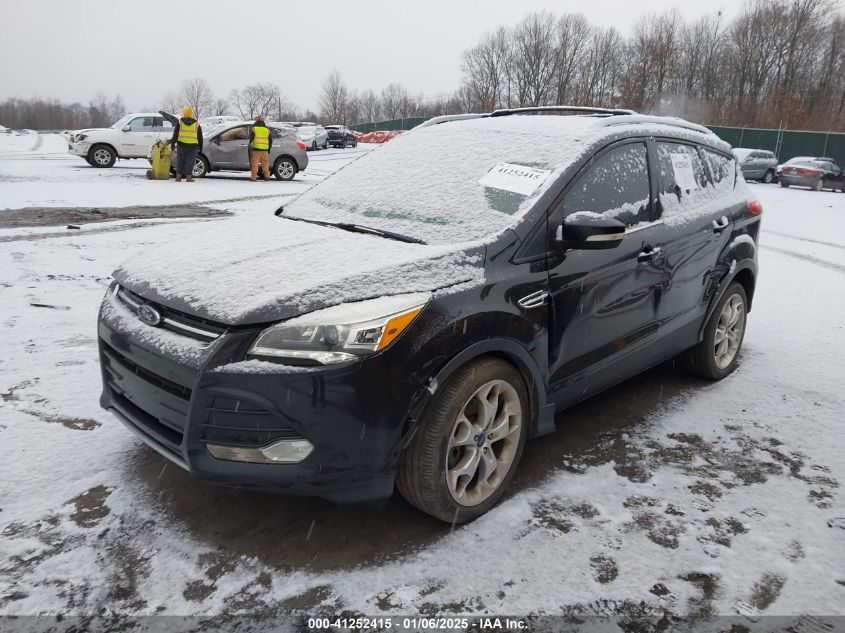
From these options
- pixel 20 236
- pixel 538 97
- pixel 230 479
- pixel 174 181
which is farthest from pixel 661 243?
pixel 538 97

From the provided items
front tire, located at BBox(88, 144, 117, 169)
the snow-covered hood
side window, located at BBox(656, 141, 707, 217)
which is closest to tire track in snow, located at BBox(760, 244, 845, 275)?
side window, located at BBox(656, 141, 707, 217)

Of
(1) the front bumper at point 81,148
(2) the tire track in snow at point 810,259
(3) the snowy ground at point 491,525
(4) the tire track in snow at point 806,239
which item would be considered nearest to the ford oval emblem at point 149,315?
(3) the snowy ground at point 491,525

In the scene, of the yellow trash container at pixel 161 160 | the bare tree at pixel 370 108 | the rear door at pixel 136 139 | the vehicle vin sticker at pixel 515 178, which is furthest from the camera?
the bare tree at pixel 370 108

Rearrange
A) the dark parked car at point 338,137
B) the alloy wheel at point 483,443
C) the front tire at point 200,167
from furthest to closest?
1. the dark parked car at point 338,137
2. the front tire at point 200,167
3. the alloy wheel at point 483,443

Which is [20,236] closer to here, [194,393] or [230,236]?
[230,236]

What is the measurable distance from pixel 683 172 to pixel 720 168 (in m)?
0.66

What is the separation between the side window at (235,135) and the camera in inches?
692

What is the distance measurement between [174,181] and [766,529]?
52.9 ft

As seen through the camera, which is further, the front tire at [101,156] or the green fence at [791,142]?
the green fence at [791,142]

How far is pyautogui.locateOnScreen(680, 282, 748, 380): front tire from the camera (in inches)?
166

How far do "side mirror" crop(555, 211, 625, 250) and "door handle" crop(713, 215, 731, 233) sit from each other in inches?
60.1

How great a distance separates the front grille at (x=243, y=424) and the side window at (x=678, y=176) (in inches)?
98.8

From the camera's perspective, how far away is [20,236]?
8.09m

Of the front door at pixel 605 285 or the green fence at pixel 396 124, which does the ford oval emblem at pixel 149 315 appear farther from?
the green fence at pixel 396 124
